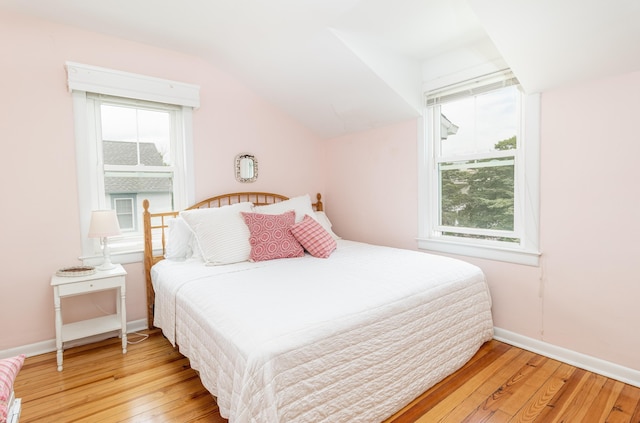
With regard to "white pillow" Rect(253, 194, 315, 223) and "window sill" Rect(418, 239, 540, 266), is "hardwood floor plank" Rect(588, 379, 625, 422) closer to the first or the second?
"window sill" Rect(418, 239, 540, 266)

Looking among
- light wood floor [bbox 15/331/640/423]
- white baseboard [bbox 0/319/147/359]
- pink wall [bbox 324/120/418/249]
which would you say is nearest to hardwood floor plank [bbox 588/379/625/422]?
light wood floor [bbox 15/331/640/423]

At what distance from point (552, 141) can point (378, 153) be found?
1486mm

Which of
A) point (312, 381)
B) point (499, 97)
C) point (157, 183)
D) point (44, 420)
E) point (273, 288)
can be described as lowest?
point (44, 420)

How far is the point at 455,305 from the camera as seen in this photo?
79.7 inches

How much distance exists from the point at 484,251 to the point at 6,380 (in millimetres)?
2791

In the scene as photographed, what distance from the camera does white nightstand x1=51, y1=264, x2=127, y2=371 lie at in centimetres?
215

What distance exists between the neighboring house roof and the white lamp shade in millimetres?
425

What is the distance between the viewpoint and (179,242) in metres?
2.64

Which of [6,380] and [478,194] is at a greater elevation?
[478,194]

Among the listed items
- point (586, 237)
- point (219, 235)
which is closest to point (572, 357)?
point (586, 237)

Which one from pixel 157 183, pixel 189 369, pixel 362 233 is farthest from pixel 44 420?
pixel 362 233

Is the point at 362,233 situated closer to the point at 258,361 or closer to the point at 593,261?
the point at 593,261

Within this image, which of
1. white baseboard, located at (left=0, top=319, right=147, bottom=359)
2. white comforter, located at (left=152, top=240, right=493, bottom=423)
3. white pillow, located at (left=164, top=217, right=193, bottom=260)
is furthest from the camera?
white pillow, located at (left=164, top=217, right=193, bottom=260)

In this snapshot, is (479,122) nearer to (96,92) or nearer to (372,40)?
(372,40)
